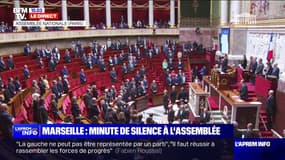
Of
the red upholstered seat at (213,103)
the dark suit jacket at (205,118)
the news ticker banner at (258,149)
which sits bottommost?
the red upholstered seat at (213,103)

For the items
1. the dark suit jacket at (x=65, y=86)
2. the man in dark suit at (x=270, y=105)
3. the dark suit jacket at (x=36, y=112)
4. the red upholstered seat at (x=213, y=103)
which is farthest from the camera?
the dark suit jacket at (x=65, y=86)

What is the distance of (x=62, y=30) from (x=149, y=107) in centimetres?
628

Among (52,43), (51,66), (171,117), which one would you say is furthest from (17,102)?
(52,43)

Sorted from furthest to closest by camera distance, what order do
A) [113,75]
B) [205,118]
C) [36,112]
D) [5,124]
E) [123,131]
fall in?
[113,75] < [205,118] < [36,112] < [5,124] < [123,131]

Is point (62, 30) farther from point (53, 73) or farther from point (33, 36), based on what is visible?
point (53, 73)

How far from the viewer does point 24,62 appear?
12.2 metres

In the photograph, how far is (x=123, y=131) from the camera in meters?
5.05

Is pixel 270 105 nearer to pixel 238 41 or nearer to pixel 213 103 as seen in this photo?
pixel 213 103

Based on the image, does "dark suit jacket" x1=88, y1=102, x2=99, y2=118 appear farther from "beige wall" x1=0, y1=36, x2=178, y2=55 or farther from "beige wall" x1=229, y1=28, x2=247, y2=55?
"beige wall" x1=229, y1=28, x2=247, y2=55

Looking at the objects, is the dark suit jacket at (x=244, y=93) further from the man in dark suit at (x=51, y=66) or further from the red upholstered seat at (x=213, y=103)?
the man in dark suit at (x=51, y=66)

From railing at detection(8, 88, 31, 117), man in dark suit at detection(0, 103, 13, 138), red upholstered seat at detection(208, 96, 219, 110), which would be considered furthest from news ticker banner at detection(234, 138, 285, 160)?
red upholstered seat at detection(208, 96, 219, 110)

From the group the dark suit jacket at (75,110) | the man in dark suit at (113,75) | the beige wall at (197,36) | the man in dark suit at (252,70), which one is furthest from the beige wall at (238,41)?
the dark suit jacket at (75,110)

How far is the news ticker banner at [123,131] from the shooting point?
499cm

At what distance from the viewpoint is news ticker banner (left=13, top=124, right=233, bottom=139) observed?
4992 mm
